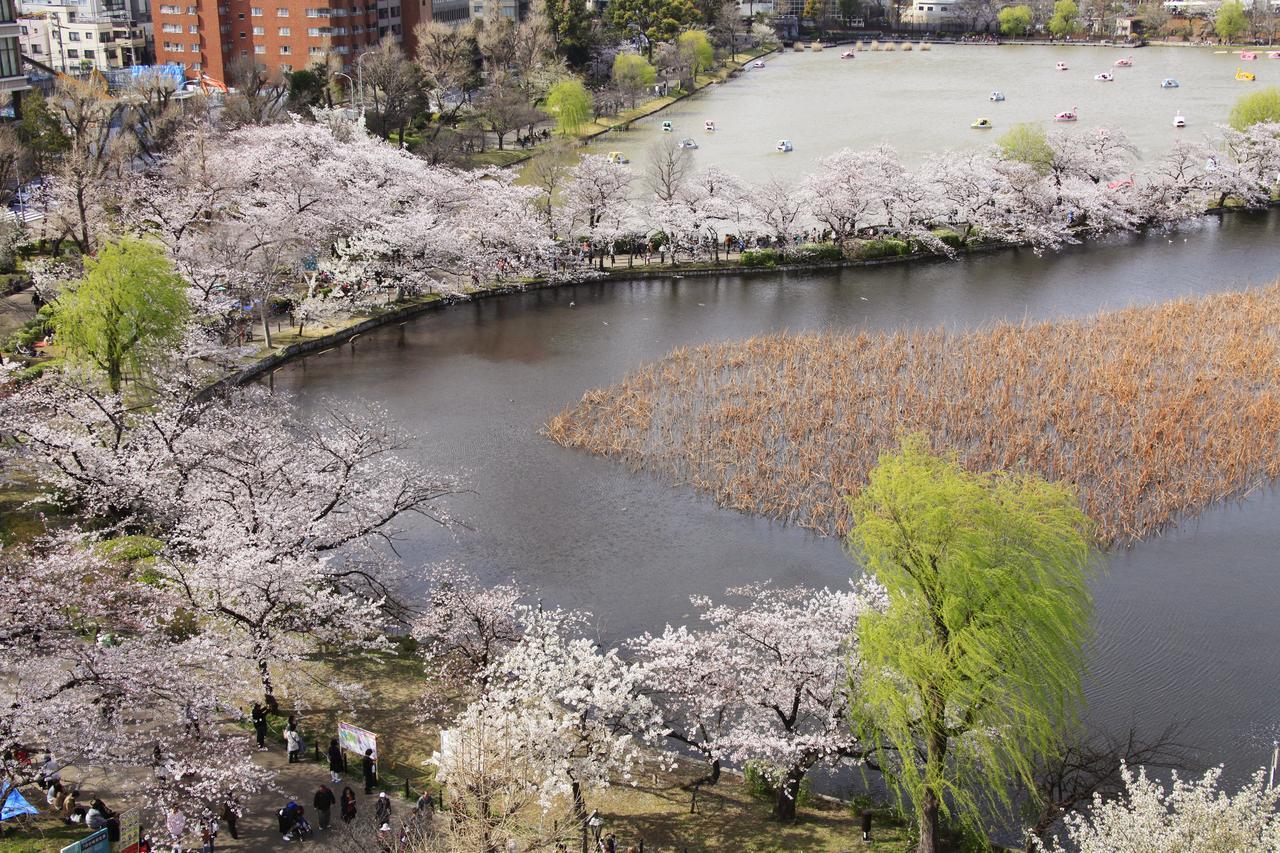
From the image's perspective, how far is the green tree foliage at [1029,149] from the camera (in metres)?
37.7

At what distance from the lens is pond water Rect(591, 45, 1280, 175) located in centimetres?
5069

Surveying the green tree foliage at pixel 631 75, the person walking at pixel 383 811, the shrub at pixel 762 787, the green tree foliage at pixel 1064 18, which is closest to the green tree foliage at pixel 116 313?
the person walking at pixel 383 811

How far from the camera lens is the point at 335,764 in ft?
38.8

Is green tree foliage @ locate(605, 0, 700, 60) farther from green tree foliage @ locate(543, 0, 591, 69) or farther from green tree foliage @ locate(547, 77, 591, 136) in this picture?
green tree foliage @ locate(547, 77, 591, 136)

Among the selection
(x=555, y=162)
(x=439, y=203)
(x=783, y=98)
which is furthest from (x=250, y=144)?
(x=783, y=98)

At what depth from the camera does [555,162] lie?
34.4 meters

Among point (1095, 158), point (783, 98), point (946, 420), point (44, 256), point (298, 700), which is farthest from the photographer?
point (783, 98)

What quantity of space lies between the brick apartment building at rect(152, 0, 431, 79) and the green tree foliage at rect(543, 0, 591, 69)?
1200cm

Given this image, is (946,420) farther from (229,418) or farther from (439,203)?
(439,203)

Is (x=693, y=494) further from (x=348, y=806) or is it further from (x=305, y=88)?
(x=305, y=88)

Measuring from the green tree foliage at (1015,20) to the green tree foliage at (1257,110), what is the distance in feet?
196

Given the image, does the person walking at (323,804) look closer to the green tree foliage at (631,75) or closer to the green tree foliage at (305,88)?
the green tree foliage at (305,88)

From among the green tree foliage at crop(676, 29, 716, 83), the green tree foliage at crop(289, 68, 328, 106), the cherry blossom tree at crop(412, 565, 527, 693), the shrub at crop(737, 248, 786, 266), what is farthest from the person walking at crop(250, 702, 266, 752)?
the green tree foliage at crop(676, 29, 716, 83)

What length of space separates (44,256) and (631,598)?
73.5ft
